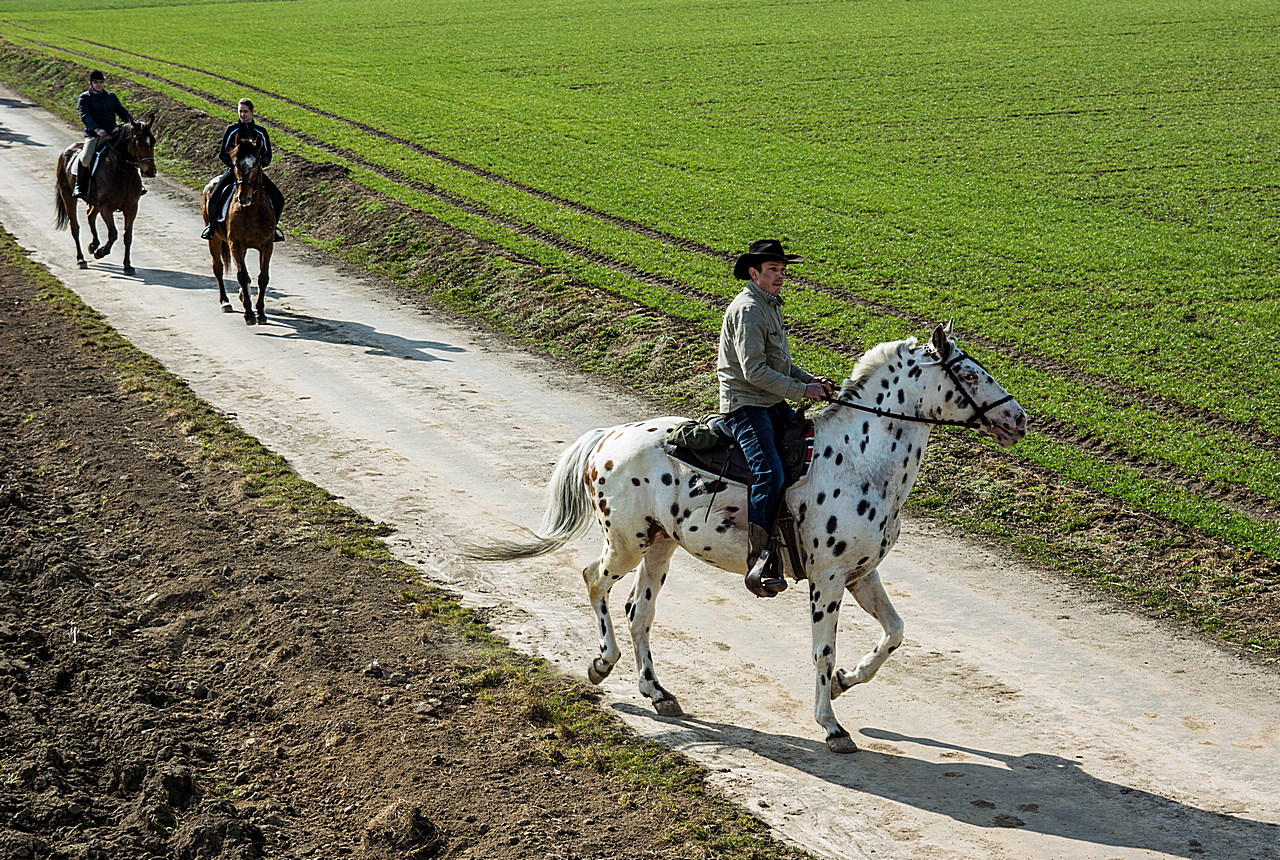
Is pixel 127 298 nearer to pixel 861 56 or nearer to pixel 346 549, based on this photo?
pixel 346 549

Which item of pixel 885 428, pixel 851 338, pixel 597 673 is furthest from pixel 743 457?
pixel 851 338

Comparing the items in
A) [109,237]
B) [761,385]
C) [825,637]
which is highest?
[761,385]

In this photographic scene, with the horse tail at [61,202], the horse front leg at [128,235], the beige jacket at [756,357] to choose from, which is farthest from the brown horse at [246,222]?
the beige jacket at [756,357]

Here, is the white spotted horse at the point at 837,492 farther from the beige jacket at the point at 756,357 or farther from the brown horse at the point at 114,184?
the brown horse at the point at 114,184

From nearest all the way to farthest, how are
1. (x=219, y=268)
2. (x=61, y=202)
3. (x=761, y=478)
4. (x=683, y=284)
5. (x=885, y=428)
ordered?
1. (x=761, y=478)
2. (x=885, y=428)
3. (x=219, y=268)
4. (x=683, y=284)
5. (x=61, y=202)

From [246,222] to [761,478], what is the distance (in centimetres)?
1486

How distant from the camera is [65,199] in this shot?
83.1ft

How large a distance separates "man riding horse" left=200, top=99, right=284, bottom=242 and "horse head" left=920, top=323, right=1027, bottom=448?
14.7 metres

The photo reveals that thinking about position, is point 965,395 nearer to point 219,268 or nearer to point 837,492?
point 837,492

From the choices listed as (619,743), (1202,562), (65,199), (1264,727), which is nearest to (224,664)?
(619,743)

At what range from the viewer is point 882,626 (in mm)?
8758

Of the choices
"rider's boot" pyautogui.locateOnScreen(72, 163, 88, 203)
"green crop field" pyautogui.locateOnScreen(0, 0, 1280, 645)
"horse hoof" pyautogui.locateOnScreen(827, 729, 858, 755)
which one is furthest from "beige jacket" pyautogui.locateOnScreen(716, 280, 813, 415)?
"rider's boot" pyautogui.locateOnScreen(72, 163, 88, 203)

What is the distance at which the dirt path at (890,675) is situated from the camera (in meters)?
7.54

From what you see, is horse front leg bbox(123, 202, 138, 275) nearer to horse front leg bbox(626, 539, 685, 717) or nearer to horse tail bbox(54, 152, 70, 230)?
horse tail bbox(54, 152, 70, 230)
